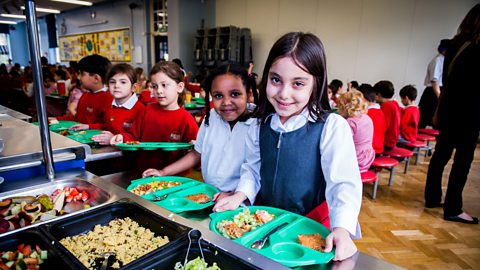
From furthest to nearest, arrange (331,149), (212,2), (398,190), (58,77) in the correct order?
(212,2) → (58,77) → (398,190) → (331,149)

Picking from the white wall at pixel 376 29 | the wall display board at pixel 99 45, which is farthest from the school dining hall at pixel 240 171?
the wall display board at pixel 99 45

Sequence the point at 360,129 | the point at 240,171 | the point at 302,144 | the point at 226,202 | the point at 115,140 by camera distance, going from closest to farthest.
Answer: the point at 226,202, the point at 302,144, the point at 240,171, the point at 115,140, the point at 360,129

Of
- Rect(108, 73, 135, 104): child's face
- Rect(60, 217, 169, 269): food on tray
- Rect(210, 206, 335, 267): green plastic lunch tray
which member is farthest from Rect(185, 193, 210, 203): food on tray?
Rect(108, 73, 135, 104): child's face

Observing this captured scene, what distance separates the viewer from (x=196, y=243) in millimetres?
768

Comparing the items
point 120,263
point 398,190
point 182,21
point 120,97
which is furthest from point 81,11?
point 120,263

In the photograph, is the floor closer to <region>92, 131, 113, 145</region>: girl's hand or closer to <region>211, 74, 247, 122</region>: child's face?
<region>211, 74, 247, 122</region>: child's face

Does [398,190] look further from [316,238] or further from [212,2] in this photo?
[212,2]

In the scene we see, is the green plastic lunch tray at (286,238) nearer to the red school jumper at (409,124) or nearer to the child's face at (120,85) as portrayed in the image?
the child's face at (120,85)

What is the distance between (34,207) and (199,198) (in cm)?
54

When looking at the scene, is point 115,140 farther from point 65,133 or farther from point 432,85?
point 432,85

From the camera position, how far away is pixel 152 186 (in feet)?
4.07

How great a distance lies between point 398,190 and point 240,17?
6980 millimetres

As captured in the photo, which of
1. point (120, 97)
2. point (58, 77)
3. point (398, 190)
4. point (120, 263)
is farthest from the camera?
point (58, 77)

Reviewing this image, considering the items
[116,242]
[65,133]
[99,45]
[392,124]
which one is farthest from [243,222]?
[99,45]
